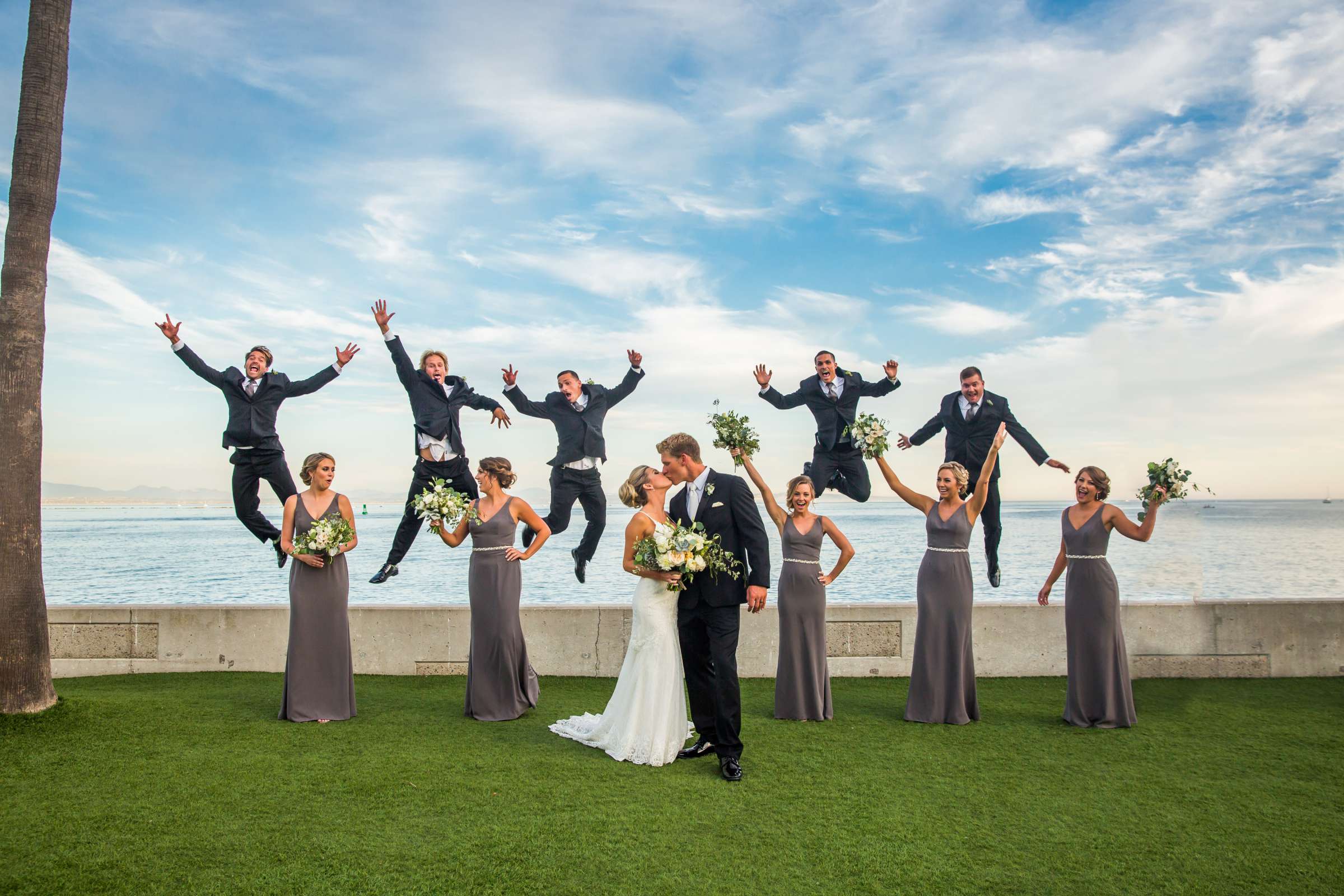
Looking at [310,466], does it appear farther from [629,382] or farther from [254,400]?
[629,382]

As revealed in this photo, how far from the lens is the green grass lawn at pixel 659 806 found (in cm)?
406

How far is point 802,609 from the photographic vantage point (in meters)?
7.39

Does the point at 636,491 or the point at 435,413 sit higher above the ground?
the point at 435,413

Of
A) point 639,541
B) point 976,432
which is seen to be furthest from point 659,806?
point 976,432

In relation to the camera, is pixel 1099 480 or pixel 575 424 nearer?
pixel 1099 480

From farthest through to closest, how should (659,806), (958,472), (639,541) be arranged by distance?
(958,472), (639,541), (659,806)

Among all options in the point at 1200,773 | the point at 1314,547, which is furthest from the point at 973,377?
the point at 1314,547

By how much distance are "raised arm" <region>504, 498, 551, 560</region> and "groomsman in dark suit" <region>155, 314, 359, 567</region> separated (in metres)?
2.54

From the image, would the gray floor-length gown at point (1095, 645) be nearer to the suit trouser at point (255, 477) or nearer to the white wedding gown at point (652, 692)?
the white wedding gown at point (652, 692)

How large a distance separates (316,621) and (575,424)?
3258mm

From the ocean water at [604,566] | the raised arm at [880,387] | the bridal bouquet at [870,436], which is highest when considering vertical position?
the raised arm at [880,387]

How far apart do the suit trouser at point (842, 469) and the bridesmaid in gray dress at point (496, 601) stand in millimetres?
3107

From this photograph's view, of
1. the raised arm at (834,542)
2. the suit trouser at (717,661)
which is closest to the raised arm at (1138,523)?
A: the raised arm at (834,542)

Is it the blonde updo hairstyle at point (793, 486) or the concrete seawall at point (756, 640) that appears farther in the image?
the concrete seawall at point (756, 640)
